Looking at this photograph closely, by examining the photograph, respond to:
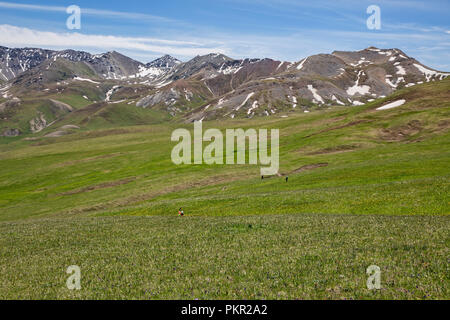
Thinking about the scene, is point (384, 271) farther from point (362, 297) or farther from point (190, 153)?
point (190, 153)

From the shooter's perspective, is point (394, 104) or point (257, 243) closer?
point (257, 243)

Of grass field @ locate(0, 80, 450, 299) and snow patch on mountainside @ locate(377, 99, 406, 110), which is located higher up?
snow patch on mountainside @ locate(377, 99, 406, 110)

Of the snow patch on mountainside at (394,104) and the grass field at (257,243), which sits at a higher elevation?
the snow patch on mountainside at (394,104)

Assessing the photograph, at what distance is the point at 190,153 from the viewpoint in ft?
461

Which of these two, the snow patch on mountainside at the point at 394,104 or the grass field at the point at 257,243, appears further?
the snow patch on mountainside at the point at 394,104

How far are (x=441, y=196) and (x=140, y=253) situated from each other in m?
33.9

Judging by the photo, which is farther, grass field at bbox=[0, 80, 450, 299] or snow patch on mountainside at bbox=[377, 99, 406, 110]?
snow patch on mountainside at bbox=[377, 99, 406, 110]

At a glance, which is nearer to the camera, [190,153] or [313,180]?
[313,180]

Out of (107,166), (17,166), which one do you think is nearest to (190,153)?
(107,166)

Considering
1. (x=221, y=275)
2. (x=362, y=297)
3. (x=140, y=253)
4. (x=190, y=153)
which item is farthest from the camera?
(x=190, y=153)

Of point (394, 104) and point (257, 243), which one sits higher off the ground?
point (394, 104)
